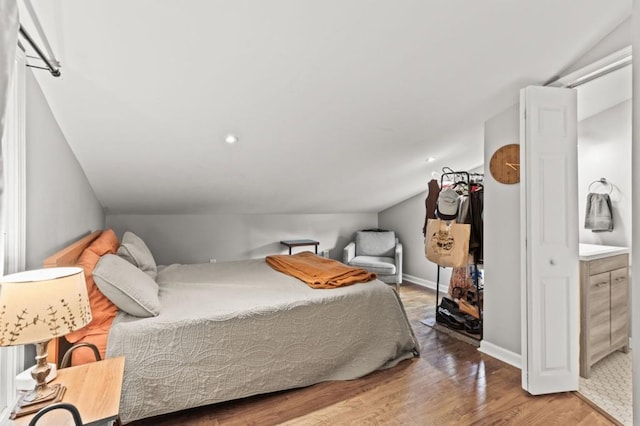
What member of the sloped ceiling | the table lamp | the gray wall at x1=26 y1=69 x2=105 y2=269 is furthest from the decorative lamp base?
the sloped ceiling

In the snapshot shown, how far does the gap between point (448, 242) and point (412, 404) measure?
1447mm

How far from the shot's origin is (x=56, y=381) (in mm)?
1375

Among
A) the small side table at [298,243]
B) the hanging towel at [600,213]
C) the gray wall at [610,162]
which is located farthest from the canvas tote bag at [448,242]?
the small side table at [298,243]

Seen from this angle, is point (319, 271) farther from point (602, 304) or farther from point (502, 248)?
point (602, 304)

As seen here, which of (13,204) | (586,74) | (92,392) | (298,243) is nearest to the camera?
(92,392)

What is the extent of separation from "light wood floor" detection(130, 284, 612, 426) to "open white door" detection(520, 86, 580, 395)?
18 cm

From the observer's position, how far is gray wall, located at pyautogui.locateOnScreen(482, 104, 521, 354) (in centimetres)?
256

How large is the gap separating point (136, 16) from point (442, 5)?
1.49m

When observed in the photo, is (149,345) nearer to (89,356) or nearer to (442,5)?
(89,356)

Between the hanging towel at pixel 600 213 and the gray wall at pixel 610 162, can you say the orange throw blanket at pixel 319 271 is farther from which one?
the gray wall at pixel 610 162

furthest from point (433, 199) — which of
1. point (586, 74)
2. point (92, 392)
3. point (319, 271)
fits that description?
point (92, 392)

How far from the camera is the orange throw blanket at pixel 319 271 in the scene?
103 inches

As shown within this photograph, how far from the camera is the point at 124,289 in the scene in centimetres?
189

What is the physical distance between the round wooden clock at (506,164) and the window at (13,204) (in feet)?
10.2
